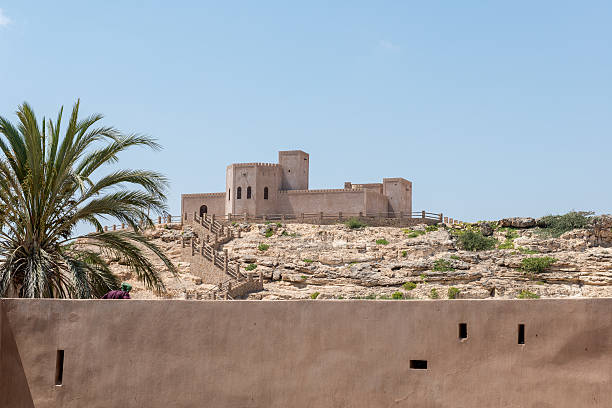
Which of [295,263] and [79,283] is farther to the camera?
[295,263]

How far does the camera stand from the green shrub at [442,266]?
114 ft

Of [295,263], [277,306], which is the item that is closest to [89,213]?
[277,306]

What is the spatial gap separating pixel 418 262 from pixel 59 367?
27973 mm

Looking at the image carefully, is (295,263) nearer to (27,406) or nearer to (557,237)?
(557,237)

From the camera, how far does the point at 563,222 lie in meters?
43.9

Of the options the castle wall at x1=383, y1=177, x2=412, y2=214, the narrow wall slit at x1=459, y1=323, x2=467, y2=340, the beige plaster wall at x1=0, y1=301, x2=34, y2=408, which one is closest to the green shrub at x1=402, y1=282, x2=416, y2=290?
the castle wall at x1=383, y1=177, x2=412, y2=214

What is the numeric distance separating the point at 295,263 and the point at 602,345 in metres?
28.2

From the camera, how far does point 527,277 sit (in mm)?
33781

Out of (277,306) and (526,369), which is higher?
(277,306)

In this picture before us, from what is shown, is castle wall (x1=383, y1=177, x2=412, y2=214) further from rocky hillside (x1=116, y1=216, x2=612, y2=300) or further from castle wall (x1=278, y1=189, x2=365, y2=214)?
rocky hillside (x1=116, y1=216, x2=612, y2=300)

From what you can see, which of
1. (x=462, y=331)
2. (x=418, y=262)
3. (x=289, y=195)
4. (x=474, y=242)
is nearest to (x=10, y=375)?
(x=462, y=331)

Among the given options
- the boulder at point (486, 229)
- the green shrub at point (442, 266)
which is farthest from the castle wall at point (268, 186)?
the green shrub at point (442, 266)

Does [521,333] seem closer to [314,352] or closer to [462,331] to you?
[462,331]

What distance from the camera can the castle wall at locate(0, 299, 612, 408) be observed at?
27.2ft
